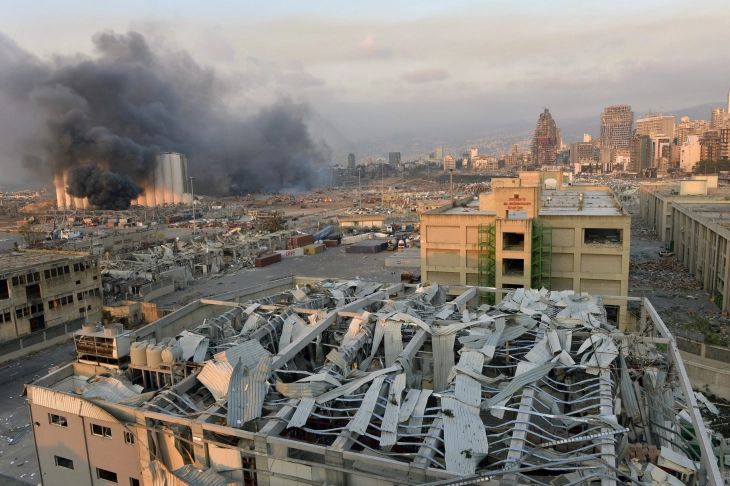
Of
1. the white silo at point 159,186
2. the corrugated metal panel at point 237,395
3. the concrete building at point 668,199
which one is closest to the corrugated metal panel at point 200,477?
the corrugated metal panel at point 237,395

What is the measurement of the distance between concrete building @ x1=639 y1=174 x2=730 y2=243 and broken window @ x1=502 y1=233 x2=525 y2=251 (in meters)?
23.0

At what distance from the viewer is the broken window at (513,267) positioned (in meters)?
15.6

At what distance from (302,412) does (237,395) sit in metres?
0.78

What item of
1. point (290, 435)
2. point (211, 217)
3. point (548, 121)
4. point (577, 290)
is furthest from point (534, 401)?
point (548, 121)

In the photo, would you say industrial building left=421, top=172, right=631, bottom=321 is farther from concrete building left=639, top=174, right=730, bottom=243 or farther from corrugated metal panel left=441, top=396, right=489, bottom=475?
concrete building left=639, top=174, right=730, bottom=243

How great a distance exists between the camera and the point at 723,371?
1208 centimetres

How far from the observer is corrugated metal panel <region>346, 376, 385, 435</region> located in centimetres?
484

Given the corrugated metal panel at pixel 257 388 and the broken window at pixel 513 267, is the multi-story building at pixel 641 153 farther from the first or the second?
the corrugated metal panel at pixel 257 388

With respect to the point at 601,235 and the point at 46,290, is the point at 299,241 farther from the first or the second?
the point at 601,235

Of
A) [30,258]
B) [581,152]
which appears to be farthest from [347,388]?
[581,152]

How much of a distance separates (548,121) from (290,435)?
20908 centimetres

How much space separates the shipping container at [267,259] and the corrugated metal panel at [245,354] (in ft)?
81.8

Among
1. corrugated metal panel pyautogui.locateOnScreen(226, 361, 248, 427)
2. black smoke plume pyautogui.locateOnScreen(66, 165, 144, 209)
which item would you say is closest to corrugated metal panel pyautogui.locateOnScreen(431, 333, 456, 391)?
corrugated metal panel pyautogui.locateOnScreen(226, 361, 248, 427)

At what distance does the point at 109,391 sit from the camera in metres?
5.95
